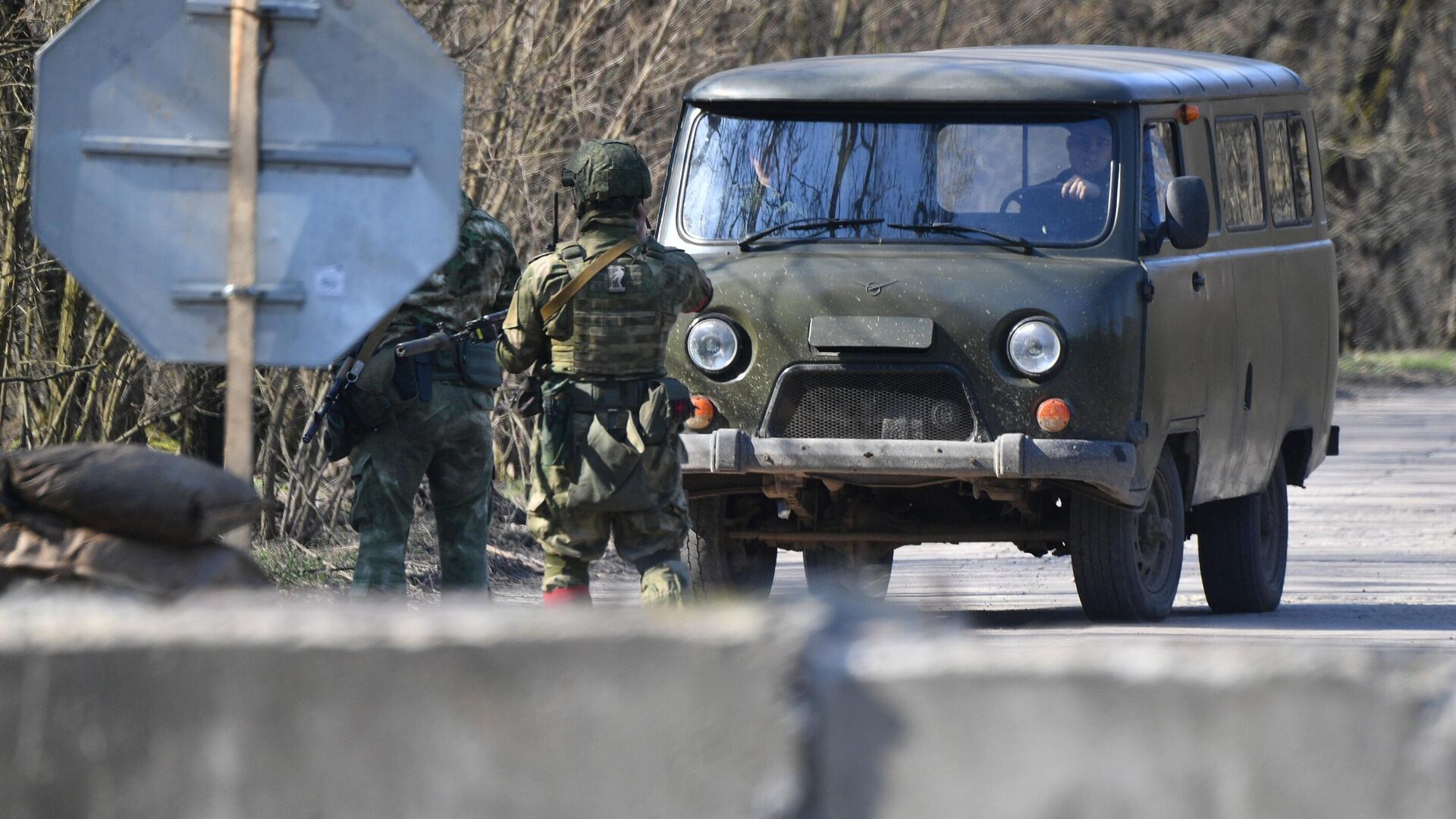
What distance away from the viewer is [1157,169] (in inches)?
329

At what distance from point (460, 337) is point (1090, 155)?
2.70 meters

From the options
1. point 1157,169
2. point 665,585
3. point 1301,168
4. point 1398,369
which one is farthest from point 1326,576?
point 1398,369

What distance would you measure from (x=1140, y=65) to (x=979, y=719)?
6.44m

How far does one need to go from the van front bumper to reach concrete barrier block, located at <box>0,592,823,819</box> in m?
4.93

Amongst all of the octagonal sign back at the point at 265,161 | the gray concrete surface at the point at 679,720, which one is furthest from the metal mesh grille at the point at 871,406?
the gray concrete surface at the point at 679,720

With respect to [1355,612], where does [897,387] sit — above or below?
above

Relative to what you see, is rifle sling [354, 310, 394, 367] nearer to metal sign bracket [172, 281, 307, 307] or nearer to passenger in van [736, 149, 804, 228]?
passenger in van [736, 149, 804, 228]

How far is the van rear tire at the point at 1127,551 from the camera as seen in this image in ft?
26.8

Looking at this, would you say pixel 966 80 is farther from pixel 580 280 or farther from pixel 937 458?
pixel 580 280

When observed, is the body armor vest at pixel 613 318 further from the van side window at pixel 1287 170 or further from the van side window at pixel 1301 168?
the van side window at pixel 1301 168

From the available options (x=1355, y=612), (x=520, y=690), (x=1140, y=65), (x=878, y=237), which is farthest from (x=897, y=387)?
(x=520, y=690)

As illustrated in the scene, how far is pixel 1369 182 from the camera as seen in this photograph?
26.8m

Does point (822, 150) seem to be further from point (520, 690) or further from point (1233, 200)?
point (520, 690)

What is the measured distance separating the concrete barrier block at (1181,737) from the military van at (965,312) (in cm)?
498
